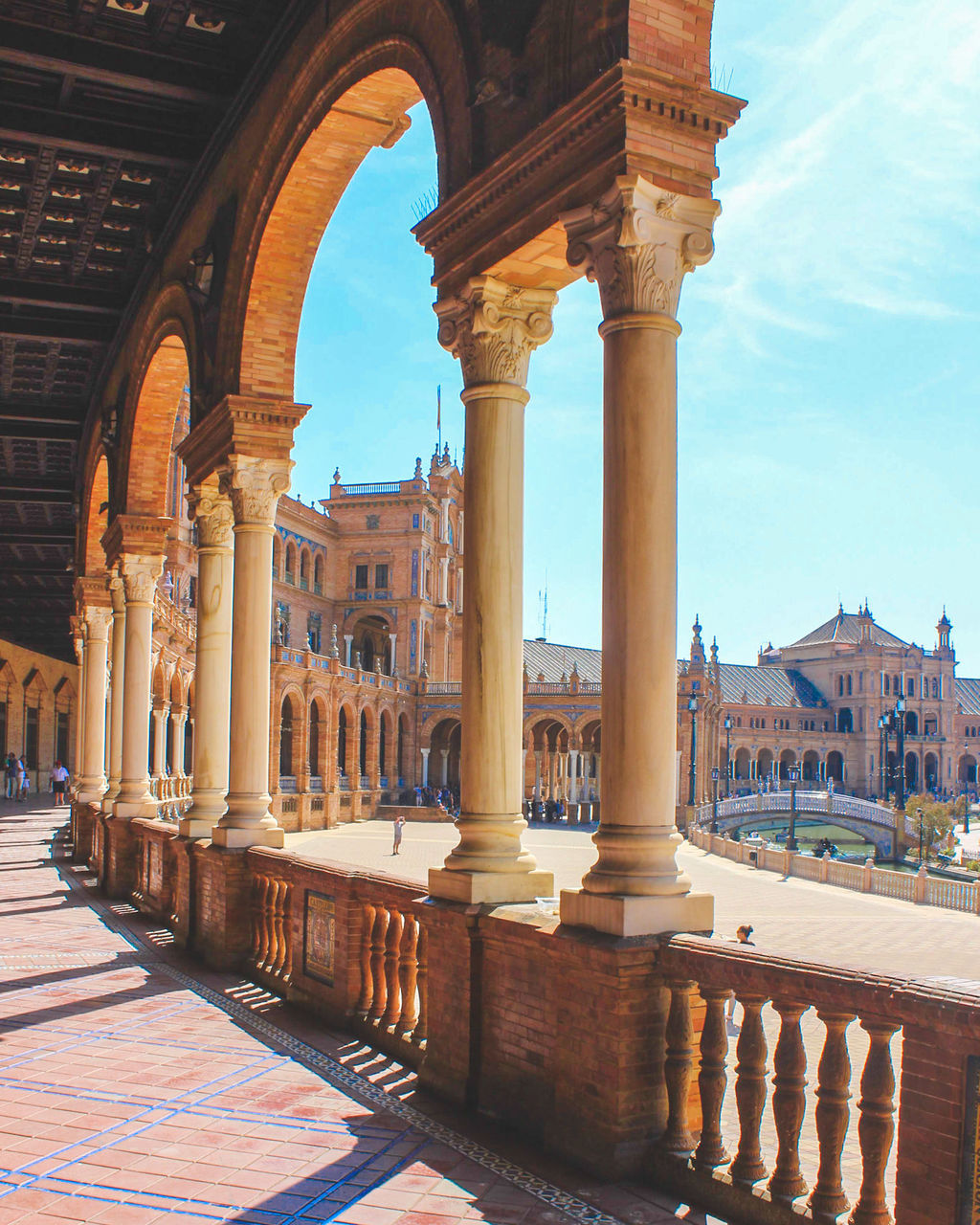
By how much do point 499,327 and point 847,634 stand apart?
399ft

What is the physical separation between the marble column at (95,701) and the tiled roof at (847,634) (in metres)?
106

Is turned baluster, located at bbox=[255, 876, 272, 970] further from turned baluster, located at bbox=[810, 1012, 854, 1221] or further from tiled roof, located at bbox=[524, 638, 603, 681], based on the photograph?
tiled roof, located at bbox=[524, 638, 603, 681]

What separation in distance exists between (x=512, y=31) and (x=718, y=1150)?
538 cm

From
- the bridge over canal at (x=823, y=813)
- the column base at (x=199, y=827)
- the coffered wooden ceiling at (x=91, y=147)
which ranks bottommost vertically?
the bridge over canal at (x=823, y=813)

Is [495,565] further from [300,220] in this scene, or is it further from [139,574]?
[139,574]

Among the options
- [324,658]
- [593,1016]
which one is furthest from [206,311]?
[324,658]

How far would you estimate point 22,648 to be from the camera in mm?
45188

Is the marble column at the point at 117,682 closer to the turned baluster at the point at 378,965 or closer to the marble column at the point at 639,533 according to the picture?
the turned baluster at the point at 378,965

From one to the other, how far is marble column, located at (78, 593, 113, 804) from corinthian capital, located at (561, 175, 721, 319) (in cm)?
1603

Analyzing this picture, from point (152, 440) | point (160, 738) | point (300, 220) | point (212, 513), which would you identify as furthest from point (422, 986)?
point (160, 738)

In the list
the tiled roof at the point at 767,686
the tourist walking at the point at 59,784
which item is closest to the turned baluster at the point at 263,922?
the tourist walking at the point at 59,784

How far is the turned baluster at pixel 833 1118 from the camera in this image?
378 cm

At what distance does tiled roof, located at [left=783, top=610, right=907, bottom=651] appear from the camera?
120062 millimetres

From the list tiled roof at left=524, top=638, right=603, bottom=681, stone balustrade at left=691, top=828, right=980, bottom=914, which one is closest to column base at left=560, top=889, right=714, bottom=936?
stone balustrade at left=691, top=828, right=980, bottom=914
